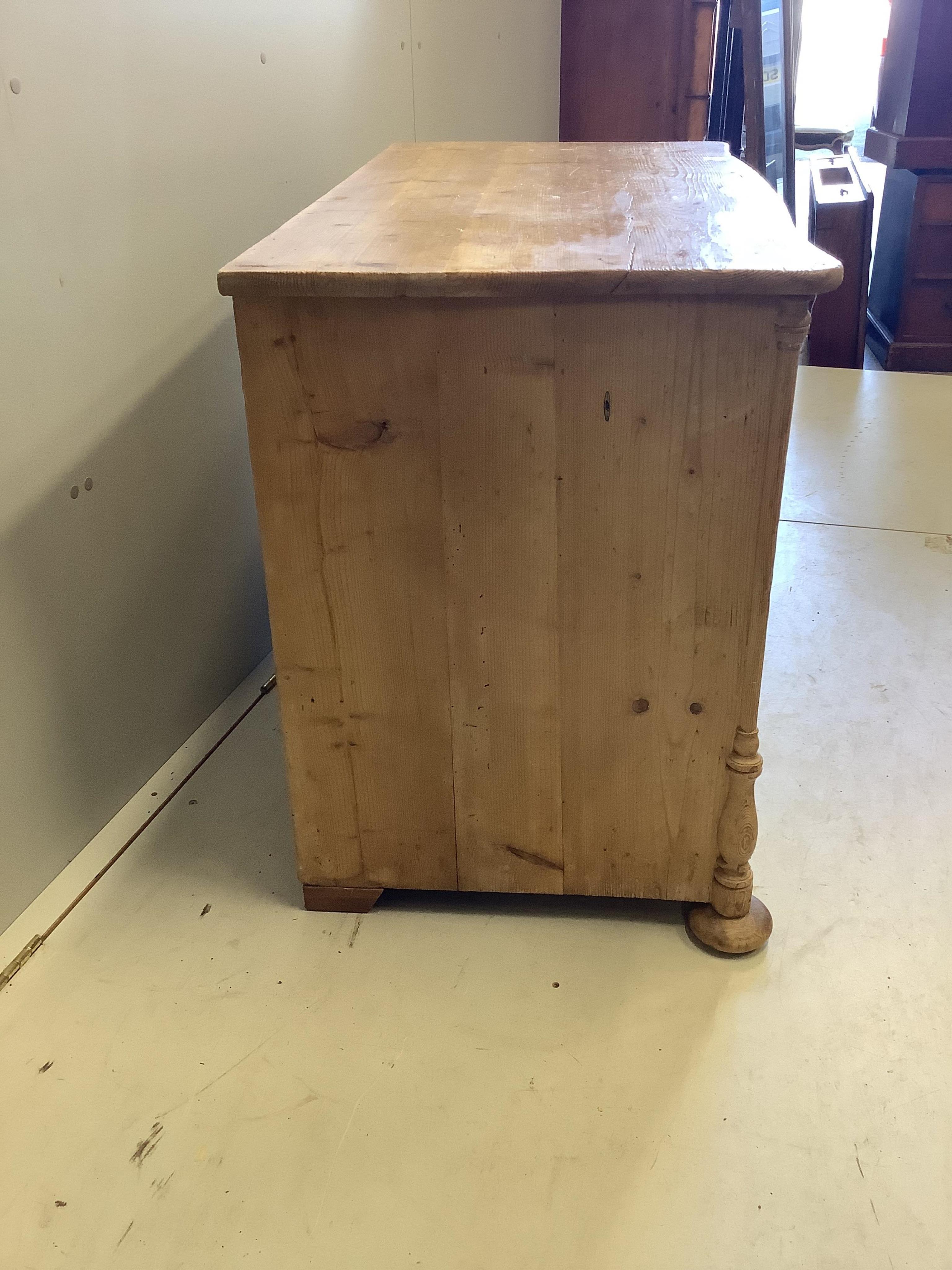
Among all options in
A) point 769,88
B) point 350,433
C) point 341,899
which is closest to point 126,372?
point 350,433

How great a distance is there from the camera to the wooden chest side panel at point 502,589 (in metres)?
0.94

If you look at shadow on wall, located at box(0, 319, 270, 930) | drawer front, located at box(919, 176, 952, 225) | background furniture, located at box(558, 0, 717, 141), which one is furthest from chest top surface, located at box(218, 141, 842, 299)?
background furniture, located at box(558, 0, 717, 141)

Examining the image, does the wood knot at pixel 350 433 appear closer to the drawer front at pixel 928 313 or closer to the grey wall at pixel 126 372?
the grey wall at pixel 126 372

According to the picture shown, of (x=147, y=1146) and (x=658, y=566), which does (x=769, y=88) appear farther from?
(x=147, y=1146)

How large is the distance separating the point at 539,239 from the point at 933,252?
10.1 feet

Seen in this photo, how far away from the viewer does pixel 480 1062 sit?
1.02 metres

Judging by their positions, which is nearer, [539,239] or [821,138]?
[539,239]

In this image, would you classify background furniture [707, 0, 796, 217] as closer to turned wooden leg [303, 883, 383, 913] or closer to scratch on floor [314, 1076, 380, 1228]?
turned wooden leg [303, 883, 383, 913]

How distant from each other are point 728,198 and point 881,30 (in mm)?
3793

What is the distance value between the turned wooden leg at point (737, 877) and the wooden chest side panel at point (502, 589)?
7.0 inches

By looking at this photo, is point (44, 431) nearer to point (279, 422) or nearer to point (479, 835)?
point (279, 422)

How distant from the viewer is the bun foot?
1.14m

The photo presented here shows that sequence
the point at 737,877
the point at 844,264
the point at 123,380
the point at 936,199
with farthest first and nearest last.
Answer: the point at 936,199
the point at 844,264
the point at 123,380
the point at 737,877

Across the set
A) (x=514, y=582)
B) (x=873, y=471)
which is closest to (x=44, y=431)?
(x=514, y=582)
